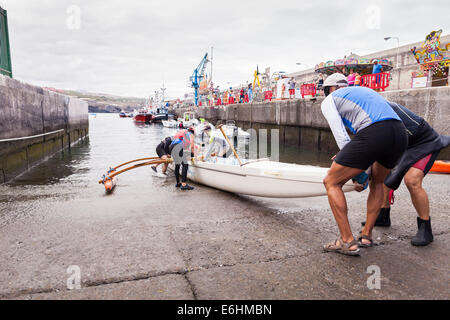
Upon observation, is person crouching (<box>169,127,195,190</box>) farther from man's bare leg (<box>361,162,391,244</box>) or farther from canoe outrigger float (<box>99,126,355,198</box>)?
man's bare leg (<box>361,162,391,244</box>)

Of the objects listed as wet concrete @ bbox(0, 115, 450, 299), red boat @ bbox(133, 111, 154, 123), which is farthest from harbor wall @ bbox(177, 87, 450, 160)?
red boat @ bbox(133, 111, 154, 123)

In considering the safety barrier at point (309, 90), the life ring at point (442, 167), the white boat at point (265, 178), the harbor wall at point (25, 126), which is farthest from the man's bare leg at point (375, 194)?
the safety barrier at point (309, 90)

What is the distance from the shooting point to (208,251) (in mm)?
3275

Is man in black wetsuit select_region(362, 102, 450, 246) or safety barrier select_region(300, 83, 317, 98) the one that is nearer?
man in black wetsuit select_region(362, 102, 450, 246)

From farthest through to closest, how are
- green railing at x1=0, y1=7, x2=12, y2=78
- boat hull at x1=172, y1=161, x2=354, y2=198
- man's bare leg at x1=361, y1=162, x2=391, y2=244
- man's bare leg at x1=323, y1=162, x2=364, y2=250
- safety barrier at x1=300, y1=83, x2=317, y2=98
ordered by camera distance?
safety barrier at x1=300, y1=83, x2=317, y2=98 → green railing at x1=0, y1=7, x2=12, y2=78 → boat hull at x1=172, y1=161, x2=354, y2=198 → man's bare leg at x1=361, y1=162, x2=391, y2=244 → man's bare leg at x1=323, y1=162, x2=364, y2=250

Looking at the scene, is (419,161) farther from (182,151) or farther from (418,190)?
(182,151)

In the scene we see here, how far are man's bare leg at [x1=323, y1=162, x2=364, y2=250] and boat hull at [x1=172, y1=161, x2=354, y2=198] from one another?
0.62 metres

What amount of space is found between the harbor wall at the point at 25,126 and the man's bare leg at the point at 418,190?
826 cm

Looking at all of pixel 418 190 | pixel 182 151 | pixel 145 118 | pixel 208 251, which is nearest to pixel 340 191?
pixel 418 190

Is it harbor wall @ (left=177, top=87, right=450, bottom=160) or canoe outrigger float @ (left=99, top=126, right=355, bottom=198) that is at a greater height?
harbor wall @ (left=177, top=87, right=450, bottom=160)

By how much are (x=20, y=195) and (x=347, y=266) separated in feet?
21.6

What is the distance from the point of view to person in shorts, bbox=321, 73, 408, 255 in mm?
2805

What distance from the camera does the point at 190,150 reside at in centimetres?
779

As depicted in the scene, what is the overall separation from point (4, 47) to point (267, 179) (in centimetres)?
858
